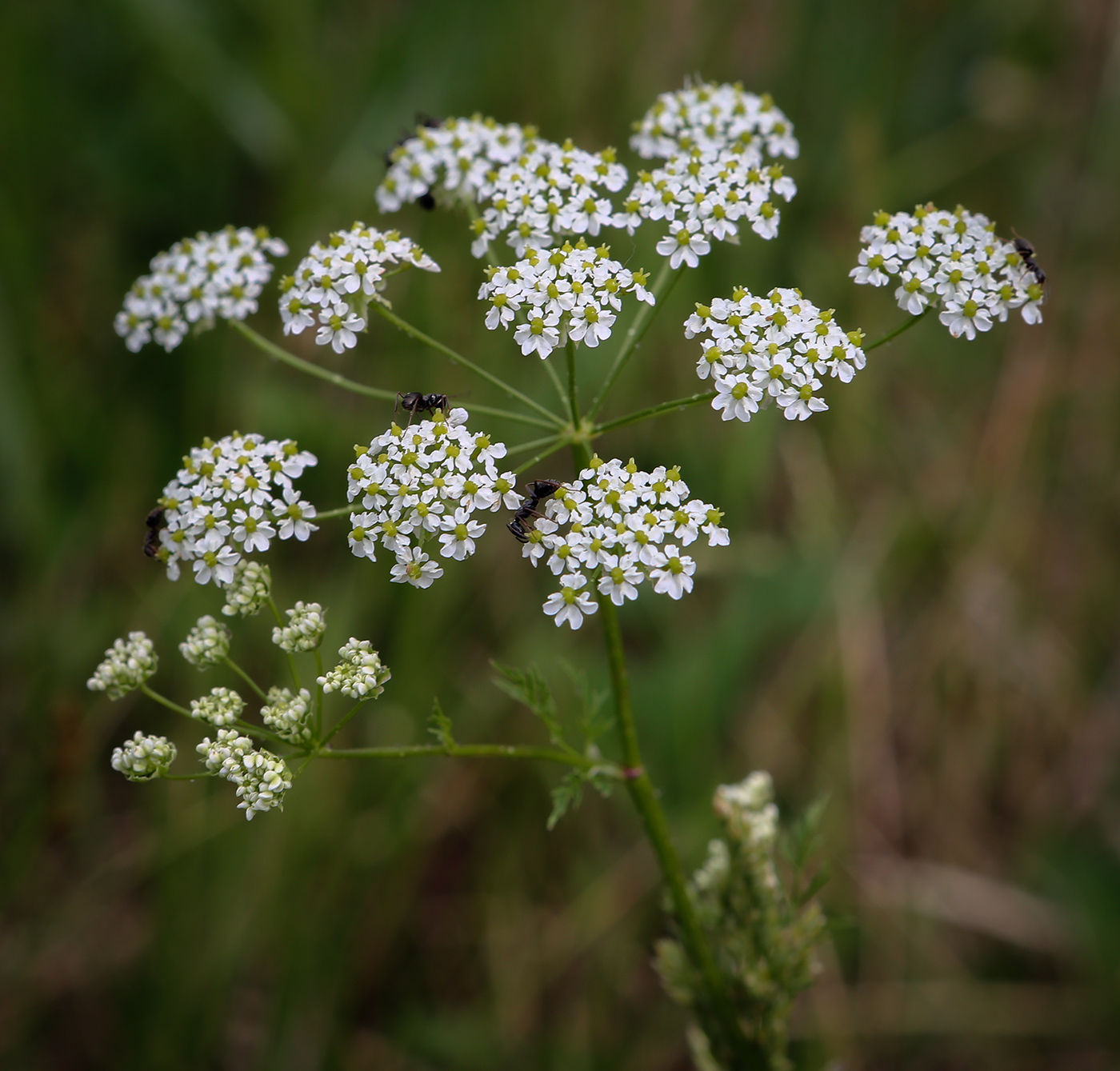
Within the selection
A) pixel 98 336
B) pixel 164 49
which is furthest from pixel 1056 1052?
pixel 164 49

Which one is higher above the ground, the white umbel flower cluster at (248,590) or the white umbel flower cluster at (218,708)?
the white umbel flower cluster at (248,590)

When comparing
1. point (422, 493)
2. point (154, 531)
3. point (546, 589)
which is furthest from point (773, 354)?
point (546, 589)

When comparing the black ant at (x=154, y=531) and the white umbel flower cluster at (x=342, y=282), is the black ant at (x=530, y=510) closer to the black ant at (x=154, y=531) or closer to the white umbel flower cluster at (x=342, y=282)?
the white umbel flower cluster at (x=342, y=282)

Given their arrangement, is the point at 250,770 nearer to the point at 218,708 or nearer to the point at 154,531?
the point at 218,708

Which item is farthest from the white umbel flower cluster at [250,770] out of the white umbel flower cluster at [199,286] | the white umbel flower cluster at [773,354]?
the white umbel flower cluster at [199,286]

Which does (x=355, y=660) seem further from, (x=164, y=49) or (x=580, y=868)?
(x=164, y=49)

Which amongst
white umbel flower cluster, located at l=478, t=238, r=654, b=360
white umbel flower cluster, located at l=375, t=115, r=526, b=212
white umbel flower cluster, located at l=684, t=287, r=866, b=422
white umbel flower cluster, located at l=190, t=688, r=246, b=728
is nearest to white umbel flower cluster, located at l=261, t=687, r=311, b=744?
white umbel flower cluster, located at l=190, t=688, r=246, b=728

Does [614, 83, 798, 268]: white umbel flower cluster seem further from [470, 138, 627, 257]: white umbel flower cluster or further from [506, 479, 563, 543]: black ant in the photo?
[506, 479, 563, 543]: black ant
